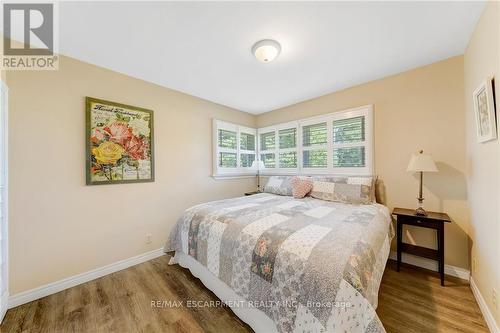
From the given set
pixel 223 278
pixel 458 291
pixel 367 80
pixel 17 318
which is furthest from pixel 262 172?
pixel 17 318

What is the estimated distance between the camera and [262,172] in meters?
4.23

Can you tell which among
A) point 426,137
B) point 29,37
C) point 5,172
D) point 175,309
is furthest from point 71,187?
point 426,137

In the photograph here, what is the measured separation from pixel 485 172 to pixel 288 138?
255 cm

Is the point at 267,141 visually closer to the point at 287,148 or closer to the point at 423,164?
the point at 287,148

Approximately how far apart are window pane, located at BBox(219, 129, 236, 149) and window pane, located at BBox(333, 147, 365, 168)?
183 cm

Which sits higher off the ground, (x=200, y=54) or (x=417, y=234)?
(x=200, y=54)

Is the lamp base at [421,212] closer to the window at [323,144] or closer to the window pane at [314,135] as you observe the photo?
the window at [323,144]

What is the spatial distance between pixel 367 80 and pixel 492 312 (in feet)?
8.51

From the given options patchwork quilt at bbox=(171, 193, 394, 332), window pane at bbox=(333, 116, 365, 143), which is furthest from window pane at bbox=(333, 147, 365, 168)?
patchwork quilt at bbox=(171, 193, 394, 332)

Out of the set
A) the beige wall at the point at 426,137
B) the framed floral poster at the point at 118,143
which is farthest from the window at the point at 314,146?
the framed floral poster at the point at 118,143

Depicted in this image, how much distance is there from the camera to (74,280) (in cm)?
204

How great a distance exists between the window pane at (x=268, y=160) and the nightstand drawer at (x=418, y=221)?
2.28m

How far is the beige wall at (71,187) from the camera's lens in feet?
5.88

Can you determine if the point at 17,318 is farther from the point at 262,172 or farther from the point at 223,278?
the point at 262,172
